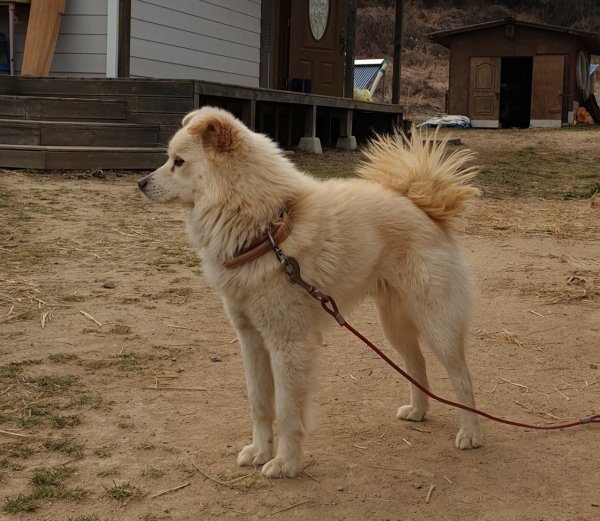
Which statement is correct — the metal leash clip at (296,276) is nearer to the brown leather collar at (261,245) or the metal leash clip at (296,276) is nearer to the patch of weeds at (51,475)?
the brown leather collar at (261,245)

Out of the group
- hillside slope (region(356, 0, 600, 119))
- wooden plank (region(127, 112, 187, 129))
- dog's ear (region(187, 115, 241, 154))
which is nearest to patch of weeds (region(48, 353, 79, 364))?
dog's ear (region(187, 115, 241, 154))

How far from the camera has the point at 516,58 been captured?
27.2 m

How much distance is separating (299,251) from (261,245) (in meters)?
0.15

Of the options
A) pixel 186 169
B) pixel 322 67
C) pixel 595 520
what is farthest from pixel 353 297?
pixel 322 67

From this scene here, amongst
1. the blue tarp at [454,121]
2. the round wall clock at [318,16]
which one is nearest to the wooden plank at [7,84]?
the round wall clock at [318,16]

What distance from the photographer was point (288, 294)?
3.00 metres

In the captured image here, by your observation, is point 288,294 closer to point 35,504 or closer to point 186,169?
point 186,169

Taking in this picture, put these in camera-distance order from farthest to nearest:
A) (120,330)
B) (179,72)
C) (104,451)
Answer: (179,72) < (120,330) < (104,451)

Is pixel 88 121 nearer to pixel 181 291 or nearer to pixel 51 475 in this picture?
pixel 181 291

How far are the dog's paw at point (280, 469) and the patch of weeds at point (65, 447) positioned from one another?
29.4 inches

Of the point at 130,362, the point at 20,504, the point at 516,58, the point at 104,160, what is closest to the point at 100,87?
the point at 104,160

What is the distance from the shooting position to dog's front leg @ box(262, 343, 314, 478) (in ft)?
9.81

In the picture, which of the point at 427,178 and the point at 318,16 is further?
the point at 318,16

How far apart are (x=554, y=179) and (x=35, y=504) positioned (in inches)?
426
